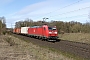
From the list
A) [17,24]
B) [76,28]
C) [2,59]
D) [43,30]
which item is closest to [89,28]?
[76,28]

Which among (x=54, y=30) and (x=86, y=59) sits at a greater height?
(x=54, y=30)

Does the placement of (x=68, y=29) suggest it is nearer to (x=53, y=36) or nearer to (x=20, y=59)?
(x=53, y=36)

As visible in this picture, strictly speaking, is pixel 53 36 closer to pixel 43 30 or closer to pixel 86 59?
pixel 43 30

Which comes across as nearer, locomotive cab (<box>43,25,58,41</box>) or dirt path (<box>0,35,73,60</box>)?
dirt path (<box>0,35,73,60</box>)

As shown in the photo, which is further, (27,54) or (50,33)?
(50,33)

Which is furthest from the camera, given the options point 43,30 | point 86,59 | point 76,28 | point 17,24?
point 17,24

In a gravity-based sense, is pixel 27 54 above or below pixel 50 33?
below

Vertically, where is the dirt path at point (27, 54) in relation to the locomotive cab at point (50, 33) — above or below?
below

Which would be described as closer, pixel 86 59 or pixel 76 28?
pixel 86 59

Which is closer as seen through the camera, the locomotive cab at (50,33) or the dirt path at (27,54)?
the dirt path at (27,54)

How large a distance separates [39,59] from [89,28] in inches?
2728

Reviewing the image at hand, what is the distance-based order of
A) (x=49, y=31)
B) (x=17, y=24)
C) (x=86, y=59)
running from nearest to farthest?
(x=86, y=59), (x=49, y=31), (x=17, y=24)

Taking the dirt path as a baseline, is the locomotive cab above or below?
above

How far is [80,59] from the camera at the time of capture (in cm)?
1747
